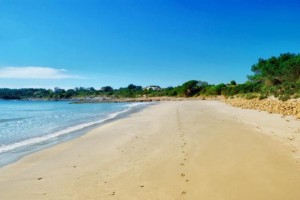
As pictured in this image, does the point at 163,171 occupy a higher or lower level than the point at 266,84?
lower

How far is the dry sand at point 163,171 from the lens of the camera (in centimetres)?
573

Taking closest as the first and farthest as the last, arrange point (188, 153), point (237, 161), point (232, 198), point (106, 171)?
point (232, 198), point (106, 171), point (237, 161), point (188, 153)

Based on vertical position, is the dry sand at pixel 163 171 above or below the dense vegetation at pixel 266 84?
below

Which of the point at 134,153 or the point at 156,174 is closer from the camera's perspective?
the point at 156,174

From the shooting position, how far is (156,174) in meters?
7.00

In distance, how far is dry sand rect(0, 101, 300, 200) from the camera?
5.73m

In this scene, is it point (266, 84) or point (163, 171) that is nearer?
point (163, 171)

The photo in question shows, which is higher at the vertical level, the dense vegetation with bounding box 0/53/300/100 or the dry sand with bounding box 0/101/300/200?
the dense vegetation with bounding box 0/53/300/100

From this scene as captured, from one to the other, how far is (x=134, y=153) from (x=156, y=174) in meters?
2.60

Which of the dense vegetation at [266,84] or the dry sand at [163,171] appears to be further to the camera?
the dense vegetation at [266,84]

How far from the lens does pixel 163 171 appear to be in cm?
723

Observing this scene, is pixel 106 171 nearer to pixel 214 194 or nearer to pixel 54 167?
pixel 54 167

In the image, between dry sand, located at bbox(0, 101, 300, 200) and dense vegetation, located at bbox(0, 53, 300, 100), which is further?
dense vegetation, located at bbox(0, 53, 300, 100)

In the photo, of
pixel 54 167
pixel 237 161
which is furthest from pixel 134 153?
pixel 237 161
